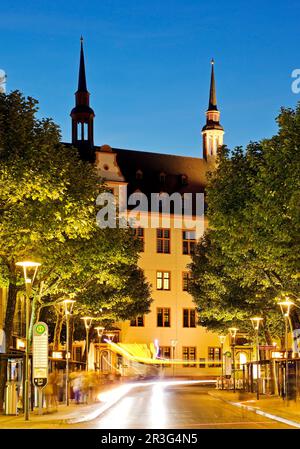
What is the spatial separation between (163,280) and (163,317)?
4.28 m

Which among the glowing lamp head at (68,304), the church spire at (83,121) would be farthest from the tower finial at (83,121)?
the glowing lamp head at (68,304)

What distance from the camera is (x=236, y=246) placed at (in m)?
39.9

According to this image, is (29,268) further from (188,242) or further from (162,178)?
(162,178)

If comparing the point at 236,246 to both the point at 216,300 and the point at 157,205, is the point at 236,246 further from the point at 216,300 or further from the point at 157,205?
the point at 157,205

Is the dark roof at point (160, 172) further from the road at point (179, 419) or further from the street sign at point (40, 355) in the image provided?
the street sign at point (40, 355)

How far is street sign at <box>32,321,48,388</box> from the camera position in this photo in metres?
33.4

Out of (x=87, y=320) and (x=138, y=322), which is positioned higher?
(x=138, y=322)

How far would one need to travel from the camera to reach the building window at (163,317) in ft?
324

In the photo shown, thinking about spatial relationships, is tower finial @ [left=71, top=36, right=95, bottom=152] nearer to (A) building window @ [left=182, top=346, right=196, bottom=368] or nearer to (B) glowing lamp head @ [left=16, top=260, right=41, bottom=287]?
(A) building window @ [left=182, top=346, right=196, bottom=368]

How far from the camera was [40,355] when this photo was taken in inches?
1320

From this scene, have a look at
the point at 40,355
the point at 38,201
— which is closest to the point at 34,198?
the point at 38,201

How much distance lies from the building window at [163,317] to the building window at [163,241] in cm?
678

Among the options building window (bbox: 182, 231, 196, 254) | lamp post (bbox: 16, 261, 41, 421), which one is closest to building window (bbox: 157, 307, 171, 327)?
building window (bbox: 182, 231, 196, 254)
